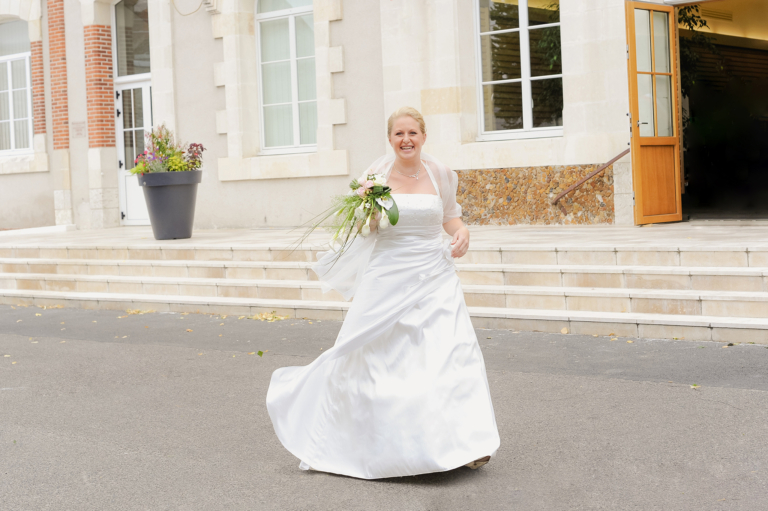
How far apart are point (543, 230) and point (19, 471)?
690 centimetres

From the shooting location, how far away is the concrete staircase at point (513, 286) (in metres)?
6.44

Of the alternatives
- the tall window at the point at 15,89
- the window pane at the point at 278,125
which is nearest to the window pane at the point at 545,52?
the window pane at the point at 278,125

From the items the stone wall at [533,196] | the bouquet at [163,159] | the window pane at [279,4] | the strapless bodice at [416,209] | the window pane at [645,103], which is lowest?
the strapless bodice at [416,209]

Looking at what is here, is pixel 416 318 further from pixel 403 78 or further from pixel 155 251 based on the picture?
pixel 403 78

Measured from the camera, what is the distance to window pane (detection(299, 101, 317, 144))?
12.9m

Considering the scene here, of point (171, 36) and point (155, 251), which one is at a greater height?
point (171, 36)

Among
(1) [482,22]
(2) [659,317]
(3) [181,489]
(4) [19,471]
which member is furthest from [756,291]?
(1) [482,22]

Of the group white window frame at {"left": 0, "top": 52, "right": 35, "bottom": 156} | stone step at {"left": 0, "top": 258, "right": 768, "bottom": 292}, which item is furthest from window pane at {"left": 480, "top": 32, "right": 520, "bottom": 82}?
white window frame at {"left": 0, "top": 52, "right": 35, "bottom": 156}

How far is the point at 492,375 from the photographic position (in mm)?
5570

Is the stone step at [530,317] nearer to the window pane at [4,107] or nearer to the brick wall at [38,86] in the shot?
the brick wall at [38,86]

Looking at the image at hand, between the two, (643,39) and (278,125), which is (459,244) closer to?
(643,39)

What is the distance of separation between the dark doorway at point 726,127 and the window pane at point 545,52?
678 cm

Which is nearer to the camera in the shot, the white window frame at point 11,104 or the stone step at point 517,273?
the stone step at point 517,273

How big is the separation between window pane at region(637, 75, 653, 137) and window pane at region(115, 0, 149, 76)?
8662mm
